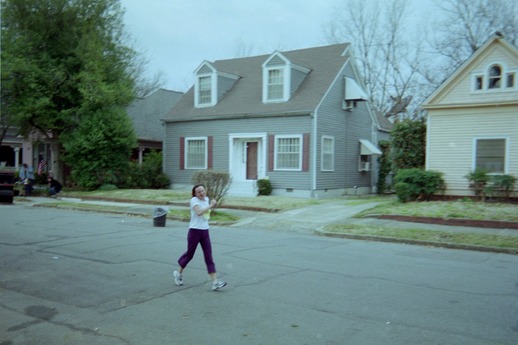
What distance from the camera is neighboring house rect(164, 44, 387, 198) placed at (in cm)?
2278

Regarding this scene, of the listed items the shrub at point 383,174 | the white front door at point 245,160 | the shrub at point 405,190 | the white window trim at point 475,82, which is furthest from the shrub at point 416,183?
the shrub at point 383,174

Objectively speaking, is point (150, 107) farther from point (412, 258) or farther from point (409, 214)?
point (412, 258)

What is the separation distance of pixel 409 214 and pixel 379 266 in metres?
6.87

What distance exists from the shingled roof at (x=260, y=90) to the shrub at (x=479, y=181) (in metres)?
7.67

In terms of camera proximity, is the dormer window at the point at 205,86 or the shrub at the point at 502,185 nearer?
the shrub at the point at 502,185

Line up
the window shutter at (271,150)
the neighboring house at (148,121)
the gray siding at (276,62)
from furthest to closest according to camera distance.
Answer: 1. the neighboring house at (148,121)
2. the gray siding at (276,62)
3. the window shutter at (271,150)

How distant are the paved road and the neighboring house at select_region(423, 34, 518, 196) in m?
8.70

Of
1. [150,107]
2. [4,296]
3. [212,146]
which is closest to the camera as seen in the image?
[4,296]

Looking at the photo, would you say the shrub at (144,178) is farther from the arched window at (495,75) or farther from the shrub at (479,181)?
the arched window at (495,75)

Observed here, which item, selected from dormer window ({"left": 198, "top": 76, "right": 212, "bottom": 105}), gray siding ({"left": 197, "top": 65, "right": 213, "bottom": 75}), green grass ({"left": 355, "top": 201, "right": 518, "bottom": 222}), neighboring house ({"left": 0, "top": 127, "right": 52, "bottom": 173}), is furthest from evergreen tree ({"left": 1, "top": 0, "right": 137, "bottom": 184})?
green grass ({"left": 355, "top": 201, "right": 518, "bottom": 222})


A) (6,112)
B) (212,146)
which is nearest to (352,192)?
(212,146)

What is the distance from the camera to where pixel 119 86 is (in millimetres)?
25703

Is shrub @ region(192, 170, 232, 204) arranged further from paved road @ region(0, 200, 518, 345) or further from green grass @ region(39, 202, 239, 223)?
paved road @ region(0, 200, 518, 345)

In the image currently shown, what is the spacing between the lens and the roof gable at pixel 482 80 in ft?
58.2
